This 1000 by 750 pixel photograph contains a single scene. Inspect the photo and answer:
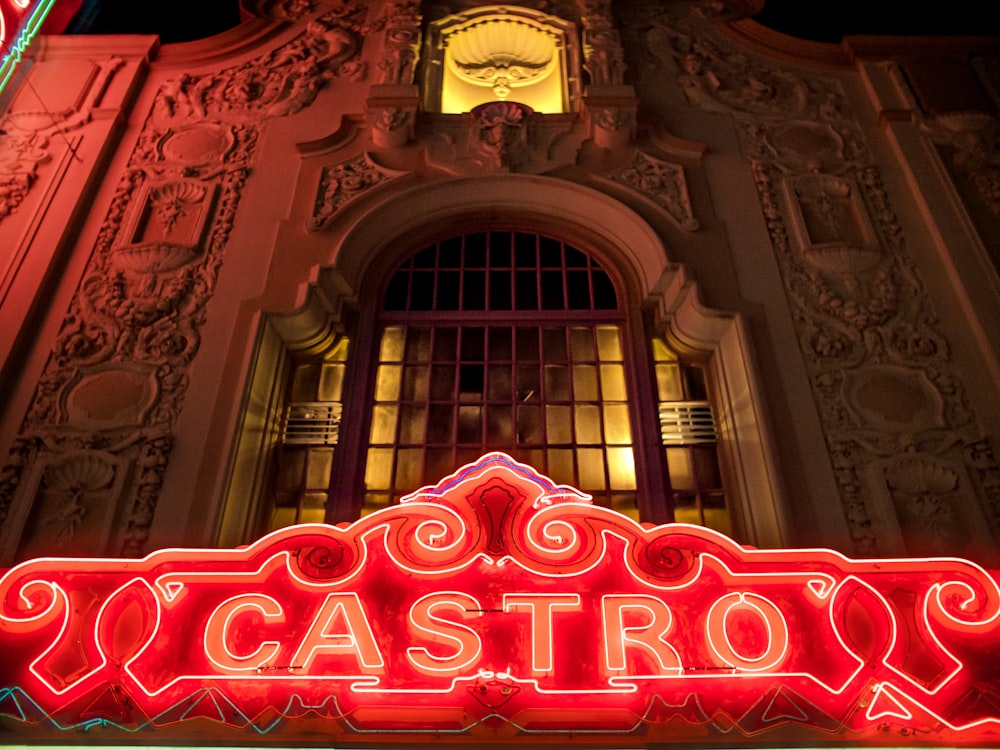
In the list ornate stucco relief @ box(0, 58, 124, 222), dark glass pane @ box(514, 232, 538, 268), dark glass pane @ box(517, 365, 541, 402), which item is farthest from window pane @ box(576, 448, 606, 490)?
ornate stucco relief @ box(0, 58, 124, 222)

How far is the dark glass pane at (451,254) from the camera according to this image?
8.77 metres

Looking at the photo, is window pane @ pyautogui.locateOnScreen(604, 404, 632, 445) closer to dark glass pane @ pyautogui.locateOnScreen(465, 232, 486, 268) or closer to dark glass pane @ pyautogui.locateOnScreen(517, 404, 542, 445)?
dark glass pane @ pyautogui.locateOnScreen(517, 404, 542, 445)

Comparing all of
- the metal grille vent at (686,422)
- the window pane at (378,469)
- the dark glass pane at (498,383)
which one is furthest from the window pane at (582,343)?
the window pane at (378,469)

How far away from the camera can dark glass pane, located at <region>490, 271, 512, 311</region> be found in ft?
27.5

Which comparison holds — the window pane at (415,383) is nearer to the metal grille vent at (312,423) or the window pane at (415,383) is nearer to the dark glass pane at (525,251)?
the metal grille vent at (312,423)

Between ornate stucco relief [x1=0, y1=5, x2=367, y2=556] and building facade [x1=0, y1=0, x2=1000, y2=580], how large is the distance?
0.03 m

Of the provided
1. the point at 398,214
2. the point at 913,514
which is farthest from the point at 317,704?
the point at 398,214

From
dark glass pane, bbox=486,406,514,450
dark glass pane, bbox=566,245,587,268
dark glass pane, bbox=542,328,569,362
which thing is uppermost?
dark glass pane, bbox=566,245,587,268

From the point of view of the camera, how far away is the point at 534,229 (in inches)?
355

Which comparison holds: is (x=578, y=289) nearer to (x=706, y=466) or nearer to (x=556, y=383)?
(x=556, y=383)

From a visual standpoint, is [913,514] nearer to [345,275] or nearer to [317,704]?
[317,704]

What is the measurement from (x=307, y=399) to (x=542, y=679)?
386 centimetres

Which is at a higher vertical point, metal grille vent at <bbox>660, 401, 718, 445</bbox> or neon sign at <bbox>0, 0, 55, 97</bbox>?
neon sign at <bbox>0, 0, 55, 97</bbox>

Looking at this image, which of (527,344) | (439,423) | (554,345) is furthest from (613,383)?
(439,423)
